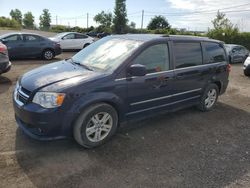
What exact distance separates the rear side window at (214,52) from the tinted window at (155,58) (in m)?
1.45

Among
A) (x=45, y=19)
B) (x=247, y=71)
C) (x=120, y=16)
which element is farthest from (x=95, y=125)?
(x=45, y=19)

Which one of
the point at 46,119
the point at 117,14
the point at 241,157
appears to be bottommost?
the point at 241,157

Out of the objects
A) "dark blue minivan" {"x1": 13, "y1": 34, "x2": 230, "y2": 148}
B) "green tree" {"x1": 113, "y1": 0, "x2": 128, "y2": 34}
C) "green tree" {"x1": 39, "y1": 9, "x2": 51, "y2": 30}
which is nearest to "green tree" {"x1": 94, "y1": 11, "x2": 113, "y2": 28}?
"green tree" {"x1": 113, "y1": 0, "x2": 128, "y2": 34}

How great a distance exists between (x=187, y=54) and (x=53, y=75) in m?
2.73

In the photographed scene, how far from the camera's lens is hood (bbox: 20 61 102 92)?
390 cm

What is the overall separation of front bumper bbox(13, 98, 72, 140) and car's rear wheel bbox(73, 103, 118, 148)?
17 cm

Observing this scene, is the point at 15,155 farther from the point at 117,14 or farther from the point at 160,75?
the point at 117,14

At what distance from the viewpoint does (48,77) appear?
4074 mm

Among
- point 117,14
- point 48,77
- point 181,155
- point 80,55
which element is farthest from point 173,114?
point 117,14

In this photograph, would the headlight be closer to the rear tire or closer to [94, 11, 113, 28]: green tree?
the rear tire

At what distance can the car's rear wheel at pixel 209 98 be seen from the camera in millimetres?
5996

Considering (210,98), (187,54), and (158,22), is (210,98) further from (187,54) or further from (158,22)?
(158,22)

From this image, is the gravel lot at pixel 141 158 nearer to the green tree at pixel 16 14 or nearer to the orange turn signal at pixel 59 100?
the orange turn signal at pixel 59 100

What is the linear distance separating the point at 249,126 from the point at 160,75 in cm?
239
